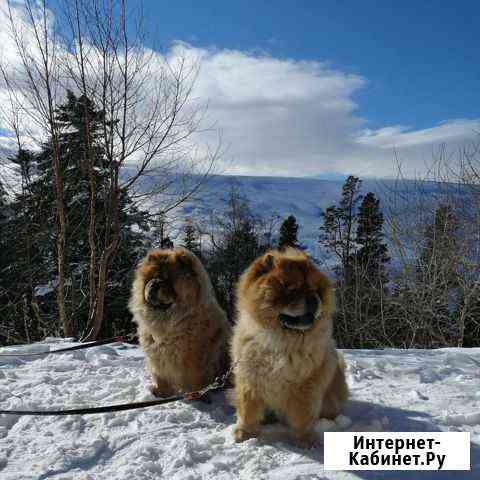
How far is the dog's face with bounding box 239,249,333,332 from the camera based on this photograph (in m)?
2.94

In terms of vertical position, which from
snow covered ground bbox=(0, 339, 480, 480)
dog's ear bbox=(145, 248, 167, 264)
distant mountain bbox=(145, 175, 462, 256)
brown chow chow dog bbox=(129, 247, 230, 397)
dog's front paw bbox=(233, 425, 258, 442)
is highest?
distant mountain bbox=(145, 175, 462, 256)

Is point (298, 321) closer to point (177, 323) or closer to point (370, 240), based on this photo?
point (177, 323)

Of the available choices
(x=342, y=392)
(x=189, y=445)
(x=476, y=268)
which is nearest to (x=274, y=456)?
(x=189, y=445)

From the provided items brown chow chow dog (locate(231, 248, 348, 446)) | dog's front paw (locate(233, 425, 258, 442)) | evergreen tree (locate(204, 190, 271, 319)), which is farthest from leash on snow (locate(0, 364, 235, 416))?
evergreen tree (locate(204, 190, 271, 319))

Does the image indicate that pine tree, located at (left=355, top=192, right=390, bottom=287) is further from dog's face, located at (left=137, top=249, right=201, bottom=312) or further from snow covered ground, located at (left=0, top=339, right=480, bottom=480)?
dog's face, located at (left=137, top=249, right=201, bottom=312)

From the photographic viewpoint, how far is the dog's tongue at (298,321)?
2.93 meters

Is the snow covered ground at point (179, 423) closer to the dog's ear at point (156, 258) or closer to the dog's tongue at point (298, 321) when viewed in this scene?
the dog's tongue at point (298, 321)

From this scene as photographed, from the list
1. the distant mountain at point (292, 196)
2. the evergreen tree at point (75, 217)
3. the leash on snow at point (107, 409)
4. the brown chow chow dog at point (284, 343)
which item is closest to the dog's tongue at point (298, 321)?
the brown chow chow dog at point (284, 343)

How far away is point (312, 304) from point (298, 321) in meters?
0.16

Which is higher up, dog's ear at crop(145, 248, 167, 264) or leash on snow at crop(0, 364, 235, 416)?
dog's ear at crop(145, 248, 167, 264)

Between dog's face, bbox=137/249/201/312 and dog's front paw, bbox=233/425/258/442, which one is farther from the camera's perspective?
dog's face, bbox=137/249/201/312

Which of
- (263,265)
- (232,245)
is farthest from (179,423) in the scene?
(232,245)

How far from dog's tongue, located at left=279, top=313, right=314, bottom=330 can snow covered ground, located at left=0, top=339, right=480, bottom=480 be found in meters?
0.94

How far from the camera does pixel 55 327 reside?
12930 mm
